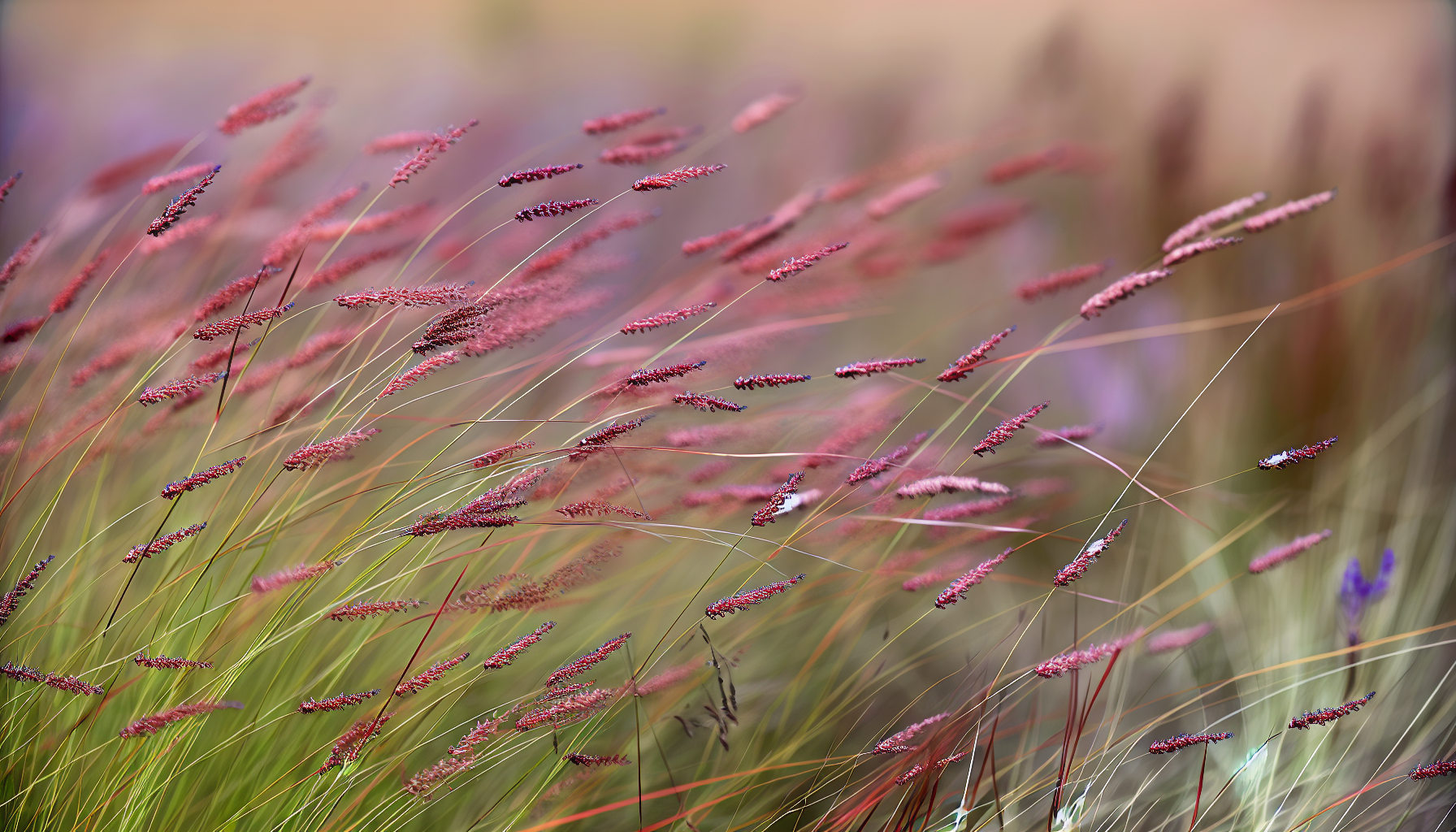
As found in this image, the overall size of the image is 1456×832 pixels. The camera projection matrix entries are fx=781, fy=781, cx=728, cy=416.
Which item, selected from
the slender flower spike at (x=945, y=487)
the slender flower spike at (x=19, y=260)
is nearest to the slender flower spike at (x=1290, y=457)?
the slender flower spike at (x=945, y=487)

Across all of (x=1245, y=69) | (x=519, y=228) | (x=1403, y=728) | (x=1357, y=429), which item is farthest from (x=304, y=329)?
(x=1403, y=728)

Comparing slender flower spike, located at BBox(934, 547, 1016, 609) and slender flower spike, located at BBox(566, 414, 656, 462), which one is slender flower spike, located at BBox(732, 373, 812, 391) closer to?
slender flower spike, located at BBox(566, 414, 656, 462)

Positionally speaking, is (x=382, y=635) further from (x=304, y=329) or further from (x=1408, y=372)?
(x=1408, y=372)

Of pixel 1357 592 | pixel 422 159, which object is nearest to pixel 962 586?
pixel 1357 592

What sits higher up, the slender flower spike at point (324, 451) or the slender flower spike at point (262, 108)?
the slender flower spike at point (262, 108)

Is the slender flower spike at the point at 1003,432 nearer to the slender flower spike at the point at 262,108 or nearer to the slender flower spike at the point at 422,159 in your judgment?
the slender flower spike at the point at 422,159

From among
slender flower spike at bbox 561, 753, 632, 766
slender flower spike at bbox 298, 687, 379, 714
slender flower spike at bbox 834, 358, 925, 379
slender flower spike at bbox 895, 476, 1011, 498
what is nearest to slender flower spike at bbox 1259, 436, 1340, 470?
slender flower spike at bbox 895, 476, 1011, 498
